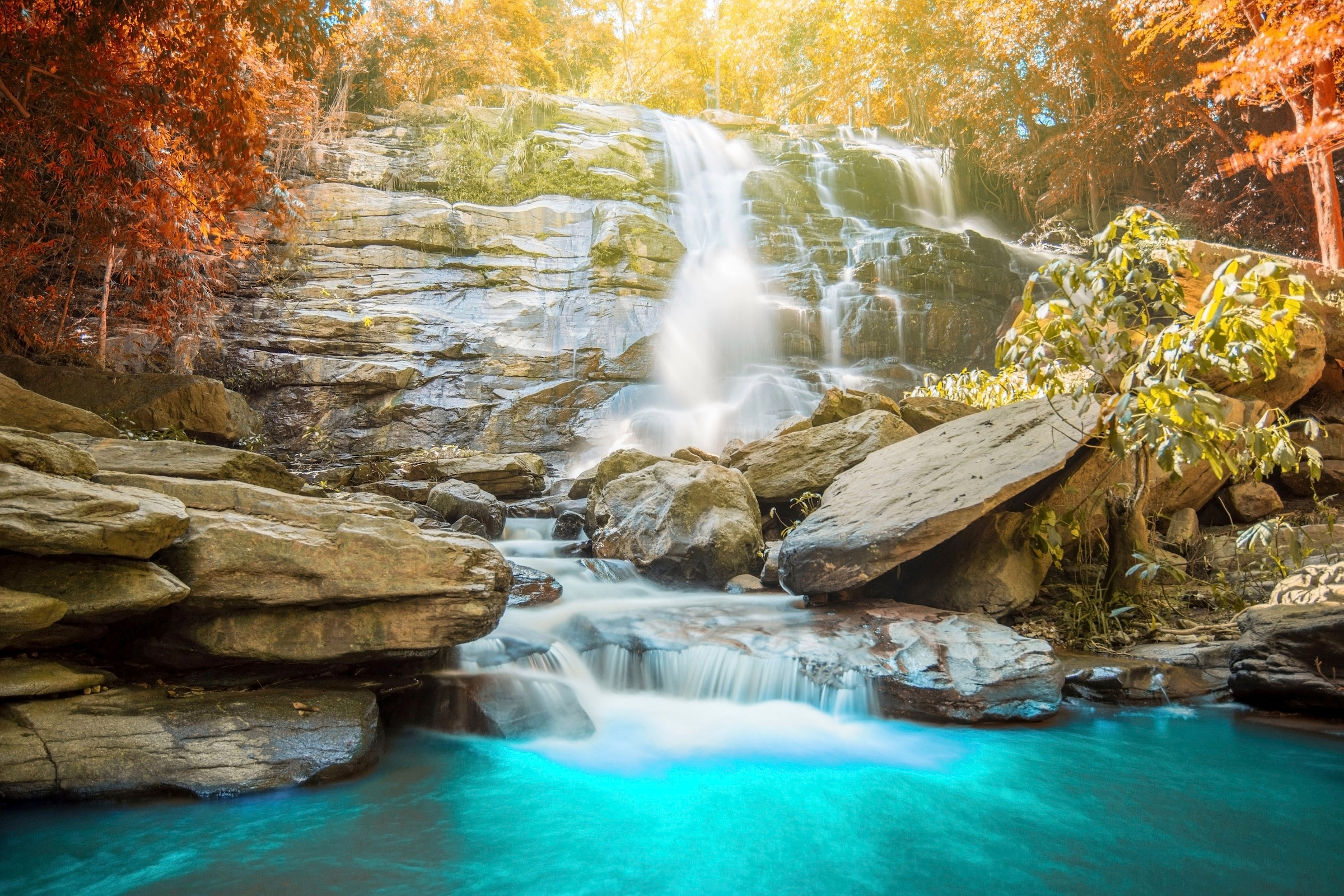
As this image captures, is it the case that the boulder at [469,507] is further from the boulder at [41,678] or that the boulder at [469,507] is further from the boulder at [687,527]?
the boulder at [41,678]

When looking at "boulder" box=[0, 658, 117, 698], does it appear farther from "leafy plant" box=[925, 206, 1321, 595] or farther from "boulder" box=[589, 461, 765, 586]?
"leafy plant" box=[925, 206, 1321, 595]

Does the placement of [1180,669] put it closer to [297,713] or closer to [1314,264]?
[297,713]

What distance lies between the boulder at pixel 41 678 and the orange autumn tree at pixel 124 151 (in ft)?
14.2

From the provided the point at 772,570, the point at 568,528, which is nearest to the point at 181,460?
the point at 568,528

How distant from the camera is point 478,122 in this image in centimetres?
1692

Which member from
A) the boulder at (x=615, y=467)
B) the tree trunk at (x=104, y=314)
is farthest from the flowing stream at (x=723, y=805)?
the tree trunk at (x=104, y=314)

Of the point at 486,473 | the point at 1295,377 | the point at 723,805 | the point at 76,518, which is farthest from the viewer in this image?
the point at 486,473

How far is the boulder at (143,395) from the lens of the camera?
291 inches

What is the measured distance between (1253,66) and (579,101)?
562 inches

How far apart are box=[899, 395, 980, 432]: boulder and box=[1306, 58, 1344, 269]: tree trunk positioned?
6626 mm

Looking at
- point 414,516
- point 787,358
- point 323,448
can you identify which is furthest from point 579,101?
point 414,516

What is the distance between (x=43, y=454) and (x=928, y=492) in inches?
204

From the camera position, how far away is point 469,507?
7699 mm

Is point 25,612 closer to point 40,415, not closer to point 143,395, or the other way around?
point 40,415
